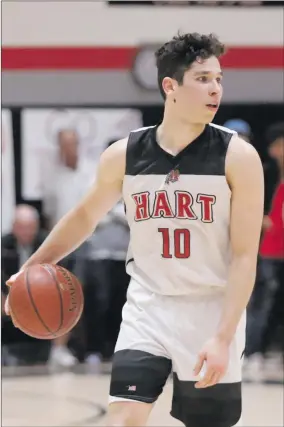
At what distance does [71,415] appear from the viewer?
20.3 ft

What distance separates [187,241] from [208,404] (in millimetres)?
602

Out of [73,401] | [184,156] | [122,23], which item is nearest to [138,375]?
[184,156]

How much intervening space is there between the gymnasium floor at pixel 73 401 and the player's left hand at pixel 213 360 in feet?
9.16

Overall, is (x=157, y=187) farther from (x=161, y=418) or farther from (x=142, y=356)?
(x=161, y=418)

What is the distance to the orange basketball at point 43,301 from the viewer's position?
360 centimetres

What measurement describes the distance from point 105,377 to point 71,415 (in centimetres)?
161

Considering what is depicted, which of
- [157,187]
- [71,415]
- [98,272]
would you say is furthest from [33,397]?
[157,187]

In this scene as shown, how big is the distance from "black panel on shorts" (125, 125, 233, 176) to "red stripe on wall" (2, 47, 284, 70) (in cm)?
611

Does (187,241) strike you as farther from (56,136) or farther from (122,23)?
(122,23)

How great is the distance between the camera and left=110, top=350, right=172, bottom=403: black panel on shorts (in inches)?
129

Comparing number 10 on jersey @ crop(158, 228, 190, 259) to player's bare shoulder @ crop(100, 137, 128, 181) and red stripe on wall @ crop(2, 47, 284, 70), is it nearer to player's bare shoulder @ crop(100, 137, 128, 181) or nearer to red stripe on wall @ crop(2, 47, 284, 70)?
player's bare shoulder @ crop(100, 137, 128, 181)

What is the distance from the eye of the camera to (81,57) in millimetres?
9508

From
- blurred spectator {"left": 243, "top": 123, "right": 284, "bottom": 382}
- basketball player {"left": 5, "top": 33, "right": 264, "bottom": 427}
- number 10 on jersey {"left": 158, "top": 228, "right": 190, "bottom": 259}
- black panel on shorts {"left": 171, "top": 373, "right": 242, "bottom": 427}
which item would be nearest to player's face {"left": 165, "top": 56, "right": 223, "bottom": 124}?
basketball player {"left": 5, "top": 33, "right": 264, "bottom": 427}

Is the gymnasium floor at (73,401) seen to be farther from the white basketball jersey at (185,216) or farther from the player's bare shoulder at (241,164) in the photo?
the player's bare shoulder at (241,164)
